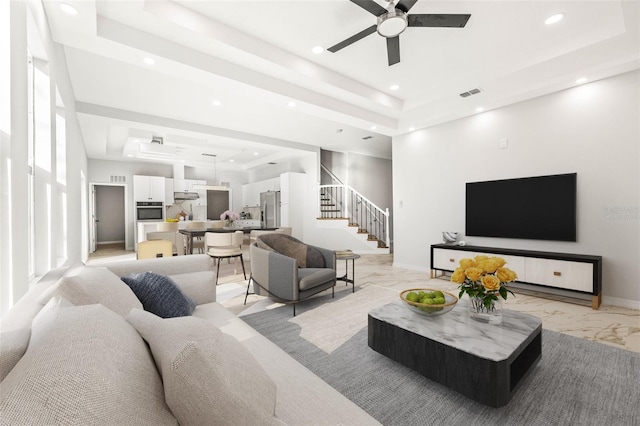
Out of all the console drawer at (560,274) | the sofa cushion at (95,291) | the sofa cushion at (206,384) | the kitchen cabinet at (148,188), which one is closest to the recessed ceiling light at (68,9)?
the sofa cushion at (95,291)

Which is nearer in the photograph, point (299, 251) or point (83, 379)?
point (83, 379)

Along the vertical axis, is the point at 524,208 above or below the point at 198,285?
above

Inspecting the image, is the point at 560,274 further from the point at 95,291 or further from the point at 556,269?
the point at 95,291

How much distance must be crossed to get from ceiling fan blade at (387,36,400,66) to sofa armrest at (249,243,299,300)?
2.44 meters

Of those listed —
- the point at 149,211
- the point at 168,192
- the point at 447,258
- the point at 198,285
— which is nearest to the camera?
the point at 198,285

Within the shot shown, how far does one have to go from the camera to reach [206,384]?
72cm

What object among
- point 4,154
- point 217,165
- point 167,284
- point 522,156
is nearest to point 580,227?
point 522,156

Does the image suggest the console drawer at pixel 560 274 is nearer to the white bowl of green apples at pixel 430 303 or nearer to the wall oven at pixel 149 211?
the white bowl of green apples at pixel 430 303

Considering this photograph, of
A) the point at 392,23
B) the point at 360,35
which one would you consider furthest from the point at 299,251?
the point at 392,23

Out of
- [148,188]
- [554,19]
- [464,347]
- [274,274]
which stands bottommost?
[464,347]

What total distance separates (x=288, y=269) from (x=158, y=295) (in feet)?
4.94

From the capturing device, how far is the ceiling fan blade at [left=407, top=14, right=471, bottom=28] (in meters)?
2.52

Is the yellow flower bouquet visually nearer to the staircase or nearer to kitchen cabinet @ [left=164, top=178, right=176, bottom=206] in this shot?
the staircase

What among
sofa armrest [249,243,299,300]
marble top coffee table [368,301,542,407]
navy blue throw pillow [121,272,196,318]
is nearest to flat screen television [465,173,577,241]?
marble top coffee table [368,301,542,407]
